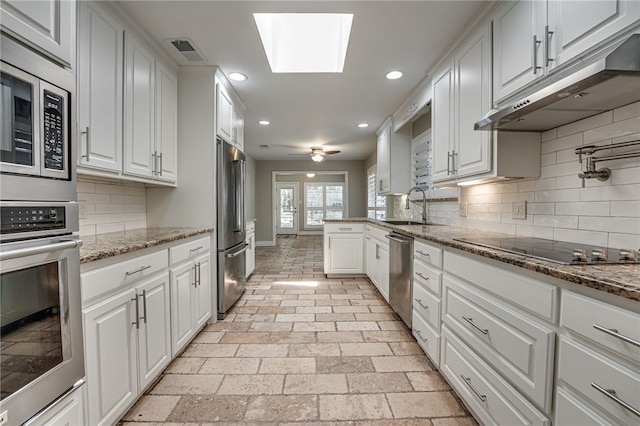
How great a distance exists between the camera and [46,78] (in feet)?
2.69

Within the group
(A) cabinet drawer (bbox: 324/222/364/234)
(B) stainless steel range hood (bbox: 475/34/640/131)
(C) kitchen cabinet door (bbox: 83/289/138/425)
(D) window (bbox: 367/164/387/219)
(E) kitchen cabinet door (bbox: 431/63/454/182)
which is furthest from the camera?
(D) window (bbox: 367/164/387/219)

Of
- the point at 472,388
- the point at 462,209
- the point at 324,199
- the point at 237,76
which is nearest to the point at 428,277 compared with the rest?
the point at 472,388

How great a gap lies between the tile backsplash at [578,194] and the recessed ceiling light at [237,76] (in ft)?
8.20

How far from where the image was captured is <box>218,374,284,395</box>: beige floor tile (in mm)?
1689

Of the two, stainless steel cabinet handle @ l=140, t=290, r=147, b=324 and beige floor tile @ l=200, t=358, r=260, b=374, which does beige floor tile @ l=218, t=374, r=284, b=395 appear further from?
stainless steel cabinet handle @ l=140, t=290, r=147, b=324

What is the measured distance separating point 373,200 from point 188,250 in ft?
17.6

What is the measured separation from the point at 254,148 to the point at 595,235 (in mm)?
5912

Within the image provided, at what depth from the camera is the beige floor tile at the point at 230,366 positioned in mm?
1897

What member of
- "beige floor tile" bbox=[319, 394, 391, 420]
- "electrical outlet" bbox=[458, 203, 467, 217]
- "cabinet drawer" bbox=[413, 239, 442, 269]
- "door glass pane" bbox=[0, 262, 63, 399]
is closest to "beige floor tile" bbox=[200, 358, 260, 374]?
"beige floor tile" bbox=[319, 394, 391, 420]

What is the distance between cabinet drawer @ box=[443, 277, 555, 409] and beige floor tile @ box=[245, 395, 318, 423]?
3.04ft

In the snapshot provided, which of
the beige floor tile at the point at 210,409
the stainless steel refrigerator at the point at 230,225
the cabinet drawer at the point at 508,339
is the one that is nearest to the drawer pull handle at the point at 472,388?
the cabinet drawer at the point at 508,339

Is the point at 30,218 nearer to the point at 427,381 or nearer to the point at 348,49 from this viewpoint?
the point at 427,381

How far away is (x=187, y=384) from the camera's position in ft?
5.78

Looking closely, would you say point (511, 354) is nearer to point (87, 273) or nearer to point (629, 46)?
point (629, 46)
